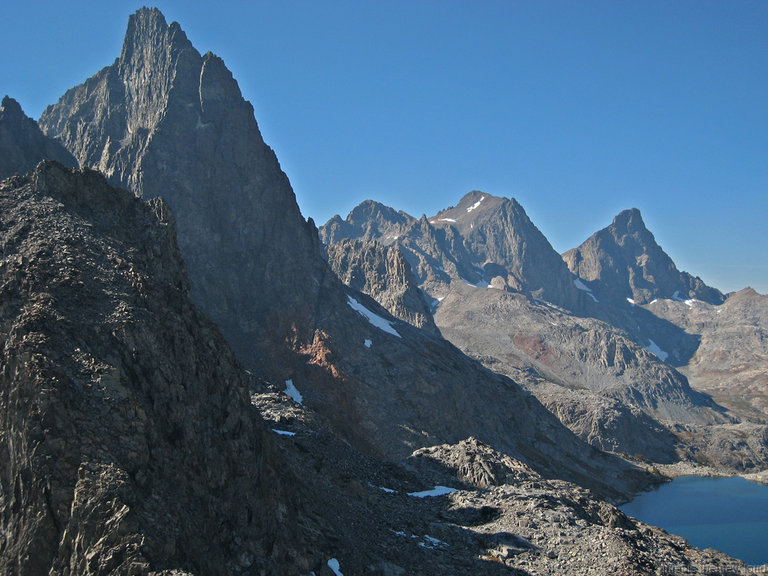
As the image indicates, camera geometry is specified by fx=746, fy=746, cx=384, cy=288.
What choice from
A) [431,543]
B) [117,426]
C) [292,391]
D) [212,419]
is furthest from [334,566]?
[292,391]

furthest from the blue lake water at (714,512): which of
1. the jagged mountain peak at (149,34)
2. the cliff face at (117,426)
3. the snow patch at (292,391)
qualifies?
the jagged mountain peak at (149,34)

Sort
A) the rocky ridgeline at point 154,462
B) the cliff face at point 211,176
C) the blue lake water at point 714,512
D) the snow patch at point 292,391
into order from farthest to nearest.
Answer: the cliff face at point 211,176, the blue lake water at point 714,512, the snow patch at point 292,391, the rocky ridgeline at point 154,462

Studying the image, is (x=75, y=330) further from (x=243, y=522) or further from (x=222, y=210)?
(x=222, y=210)

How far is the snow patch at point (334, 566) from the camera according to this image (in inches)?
1532

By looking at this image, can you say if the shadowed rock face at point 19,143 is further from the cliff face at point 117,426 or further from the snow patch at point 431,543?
the snow patch at point 431,543

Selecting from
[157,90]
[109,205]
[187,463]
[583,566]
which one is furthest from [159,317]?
[157,90]

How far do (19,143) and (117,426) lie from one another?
82.8m

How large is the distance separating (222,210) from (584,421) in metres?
116

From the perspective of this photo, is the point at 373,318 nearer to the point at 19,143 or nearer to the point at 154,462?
the point at 19,143

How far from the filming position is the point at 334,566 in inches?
1549

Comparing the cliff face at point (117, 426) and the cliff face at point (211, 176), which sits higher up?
the cliff face at point (211, 176)

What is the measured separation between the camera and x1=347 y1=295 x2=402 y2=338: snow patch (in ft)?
436

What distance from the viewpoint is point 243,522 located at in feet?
116

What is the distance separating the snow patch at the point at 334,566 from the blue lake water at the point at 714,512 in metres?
71.5
